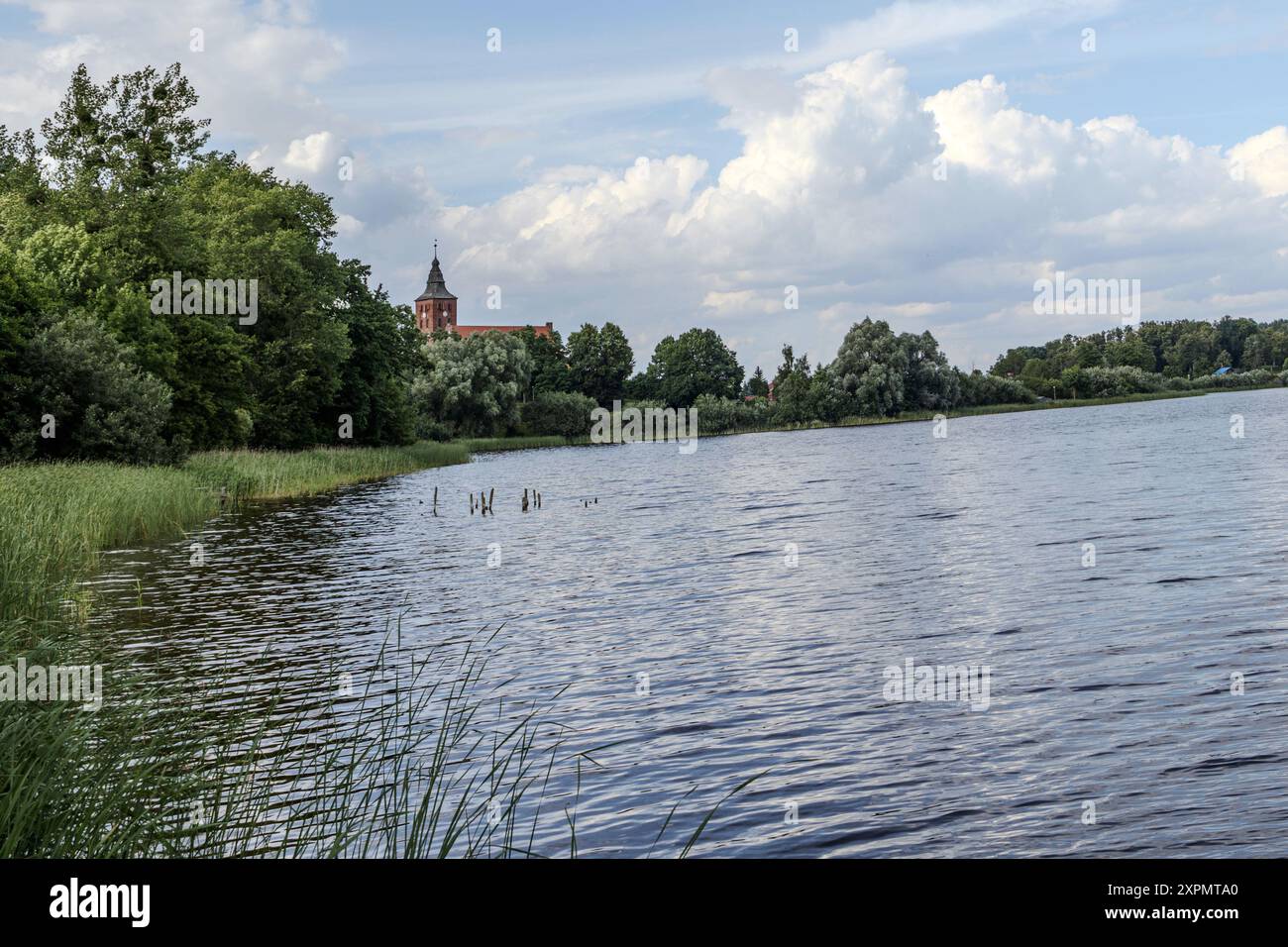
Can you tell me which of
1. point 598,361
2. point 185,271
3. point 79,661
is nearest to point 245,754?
point 79,661

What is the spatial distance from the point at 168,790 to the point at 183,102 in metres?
54.6

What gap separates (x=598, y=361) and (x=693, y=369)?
17903 mm

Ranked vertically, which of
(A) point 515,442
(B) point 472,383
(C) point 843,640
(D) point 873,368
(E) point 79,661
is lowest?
(C) point 843,640

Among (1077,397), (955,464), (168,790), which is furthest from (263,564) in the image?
(1077,397)

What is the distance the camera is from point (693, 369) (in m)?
178

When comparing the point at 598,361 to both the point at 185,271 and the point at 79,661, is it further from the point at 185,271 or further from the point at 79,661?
A: the point at 79,661

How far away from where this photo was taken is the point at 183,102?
55562mm

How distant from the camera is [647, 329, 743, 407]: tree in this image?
570ft

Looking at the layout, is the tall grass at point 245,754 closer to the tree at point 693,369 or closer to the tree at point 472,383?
the tree at point 472,383

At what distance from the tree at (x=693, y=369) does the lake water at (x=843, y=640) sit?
132 m

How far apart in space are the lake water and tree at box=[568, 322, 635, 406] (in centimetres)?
12351

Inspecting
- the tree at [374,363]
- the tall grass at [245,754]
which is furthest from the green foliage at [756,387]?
the tall grass at [245,754]

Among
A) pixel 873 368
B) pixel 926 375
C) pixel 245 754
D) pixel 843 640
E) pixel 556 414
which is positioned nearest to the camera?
pixel 245 754
